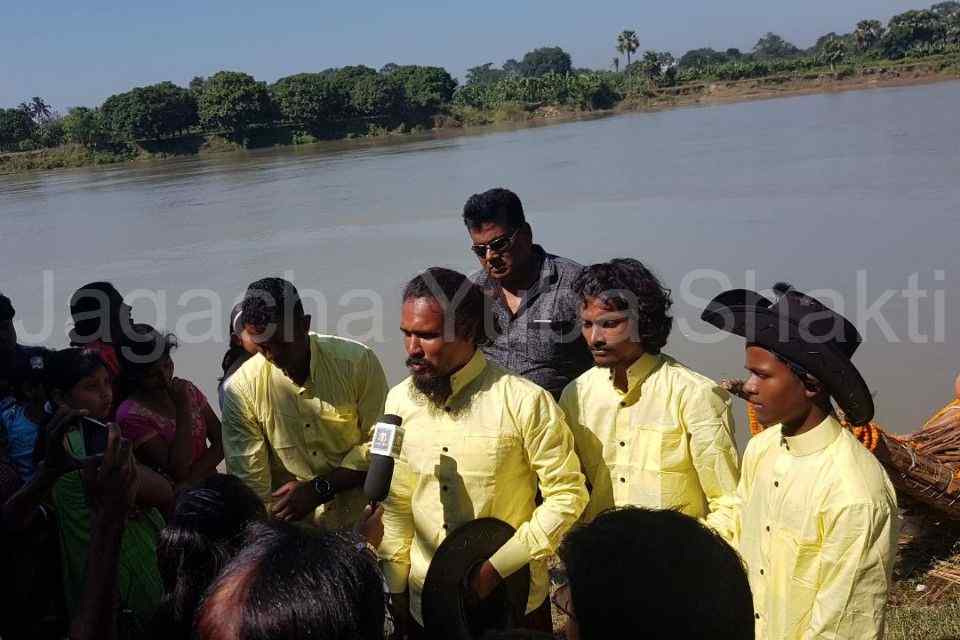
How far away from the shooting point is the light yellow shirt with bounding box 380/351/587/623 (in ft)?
9.71

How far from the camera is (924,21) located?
251 feet


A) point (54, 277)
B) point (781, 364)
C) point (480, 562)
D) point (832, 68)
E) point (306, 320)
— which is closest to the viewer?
point (781, 364)

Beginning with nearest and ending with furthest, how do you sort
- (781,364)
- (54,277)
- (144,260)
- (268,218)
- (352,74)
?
(781,364), (54,277), (144,260), (268,218), (352,74)

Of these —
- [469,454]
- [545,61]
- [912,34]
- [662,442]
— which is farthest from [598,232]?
[545,61]

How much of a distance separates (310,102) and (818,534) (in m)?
60.9

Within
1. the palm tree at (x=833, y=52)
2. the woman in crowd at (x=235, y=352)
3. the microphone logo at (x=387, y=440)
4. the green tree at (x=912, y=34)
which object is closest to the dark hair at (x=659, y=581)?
the microphone logo at (x=387, y=440)

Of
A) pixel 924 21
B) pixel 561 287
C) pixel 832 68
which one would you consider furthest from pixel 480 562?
pixel 924 21

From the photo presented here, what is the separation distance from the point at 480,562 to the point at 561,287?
5.18 ft

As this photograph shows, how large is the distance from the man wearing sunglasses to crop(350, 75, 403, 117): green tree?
59.0 metres

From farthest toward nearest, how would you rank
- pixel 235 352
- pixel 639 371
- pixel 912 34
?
pixel 912 34
pixel 235 352
pixel 639 371

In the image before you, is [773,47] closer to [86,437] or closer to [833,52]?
[833,52]

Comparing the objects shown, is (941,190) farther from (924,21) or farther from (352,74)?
(924,21)

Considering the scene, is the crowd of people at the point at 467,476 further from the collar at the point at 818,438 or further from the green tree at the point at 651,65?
the green tree at the point at 651,65

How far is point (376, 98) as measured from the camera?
61.1 metres
